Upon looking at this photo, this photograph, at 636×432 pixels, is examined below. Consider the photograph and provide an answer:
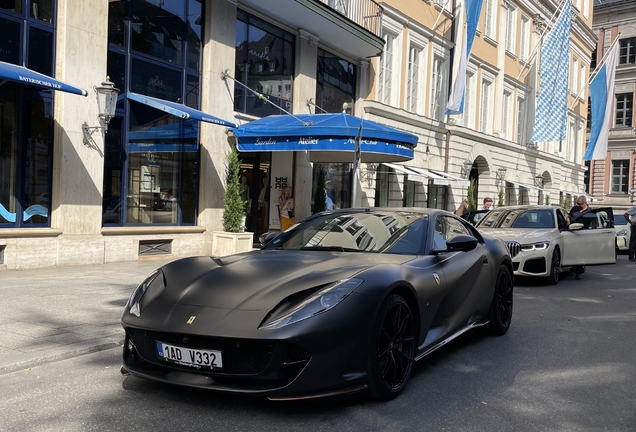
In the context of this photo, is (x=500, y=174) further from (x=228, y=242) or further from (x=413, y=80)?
(x=228, y=242)

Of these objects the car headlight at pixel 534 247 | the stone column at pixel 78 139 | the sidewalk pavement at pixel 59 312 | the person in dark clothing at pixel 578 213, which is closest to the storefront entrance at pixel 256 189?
the stone column at pixel 78 139

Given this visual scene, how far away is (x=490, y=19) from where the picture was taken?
29.6 m

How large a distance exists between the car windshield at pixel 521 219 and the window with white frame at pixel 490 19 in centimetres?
2004

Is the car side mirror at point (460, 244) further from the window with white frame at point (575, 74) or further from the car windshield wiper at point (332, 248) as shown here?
the window with white frame at point (575, 74)

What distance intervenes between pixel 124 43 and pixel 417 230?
9.06m

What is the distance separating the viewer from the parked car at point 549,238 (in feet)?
34.6

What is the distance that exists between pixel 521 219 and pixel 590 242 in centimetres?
144

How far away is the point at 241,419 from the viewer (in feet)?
11.8

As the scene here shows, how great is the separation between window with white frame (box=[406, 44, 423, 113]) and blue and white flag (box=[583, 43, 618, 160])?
16.8 m

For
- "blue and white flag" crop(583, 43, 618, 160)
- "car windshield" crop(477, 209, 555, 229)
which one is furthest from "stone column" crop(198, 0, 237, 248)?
"blue and white flag" crop(583, 43, 618, 160)

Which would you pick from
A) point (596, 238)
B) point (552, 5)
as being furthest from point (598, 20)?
point (596, 238)

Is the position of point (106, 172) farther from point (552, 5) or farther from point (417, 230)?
point (552, 5)

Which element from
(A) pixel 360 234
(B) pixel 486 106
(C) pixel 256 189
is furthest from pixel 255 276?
(B) pixel 486 106

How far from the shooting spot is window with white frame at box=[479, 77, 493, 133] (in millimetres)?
29531
